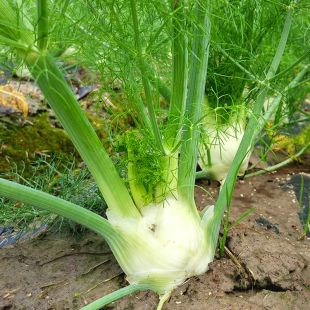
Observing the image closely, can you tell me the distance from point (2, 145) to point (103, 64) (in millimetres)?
939

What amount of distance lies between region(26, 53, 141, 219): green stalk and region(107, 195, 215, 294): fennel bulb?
0.06 metres

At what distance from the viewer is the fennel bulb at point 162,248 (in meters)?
0.99

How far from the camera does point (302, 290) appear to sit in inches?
38.5

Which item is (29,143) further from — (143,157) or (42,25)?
(42,25)

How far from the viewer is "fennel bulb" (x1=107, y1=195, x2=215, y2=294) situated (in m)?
A: 0.99

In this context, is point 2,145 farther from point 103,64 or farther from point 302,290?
point 302,290

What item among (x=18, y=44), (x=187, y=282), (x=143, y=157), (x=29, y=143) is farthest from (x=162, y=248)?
(x=29, y=143)

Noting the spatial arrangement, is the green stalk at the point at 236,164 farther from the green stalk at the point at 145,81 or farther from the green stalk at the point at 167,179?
the green stalk at the point at 145,81

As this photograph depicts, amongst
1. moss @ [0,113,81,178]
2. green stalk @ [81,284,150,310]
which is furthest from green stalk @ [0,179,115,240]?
moss @ [0,113,81,178]

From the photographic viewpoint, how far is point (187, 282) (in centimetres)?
102

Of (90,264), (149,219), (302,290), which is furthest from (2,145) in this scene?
(302,290)

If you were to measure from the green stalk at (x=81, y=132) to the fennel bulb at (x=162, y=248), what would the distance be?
6cm

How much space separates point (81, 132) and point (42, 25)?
308 millimetres

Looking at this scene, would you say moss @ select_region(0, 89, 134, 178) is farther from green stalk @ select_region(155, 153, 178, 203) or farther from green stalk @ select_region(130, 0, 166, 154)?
green stalk @ select_region(130, 0, 166, 154)
